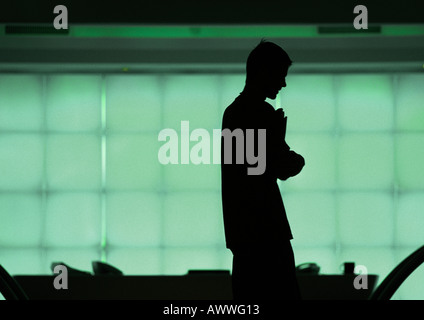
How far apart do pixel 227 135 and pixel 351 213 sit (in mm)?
5858

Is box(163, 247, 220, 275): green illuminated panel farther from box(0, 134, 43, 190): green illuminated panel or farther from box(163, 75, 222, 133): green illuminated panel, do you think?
box(0, 134, 43, 190): green illuminated panel

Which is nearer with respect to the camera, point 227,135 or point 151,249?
point 227,135

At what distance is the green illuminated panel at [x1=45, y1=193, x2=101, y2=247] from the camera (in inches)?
284

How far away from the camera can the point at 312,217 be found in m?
7.29

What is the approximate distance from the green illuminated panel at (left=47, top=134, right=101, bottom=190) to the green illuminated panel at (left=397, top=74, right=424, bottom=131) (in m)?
3.42

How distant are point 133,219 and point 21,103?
5.93ft

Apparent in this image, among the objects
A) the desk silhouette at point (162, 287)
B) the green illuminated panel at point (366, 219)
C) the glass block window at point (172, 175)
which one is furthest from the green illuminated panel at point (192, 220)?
the desk silhouette at point (162, 287)

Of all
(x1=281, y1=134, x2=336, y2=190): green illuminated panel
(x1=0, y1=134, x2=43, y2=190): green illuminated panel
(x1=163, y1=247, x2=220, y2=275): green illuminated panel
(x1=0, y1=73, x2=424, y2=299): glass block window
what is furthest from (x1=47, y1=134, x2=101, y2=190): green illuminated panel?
(x1=281, y1=134, x2=336, y2=190): green illuminated panel

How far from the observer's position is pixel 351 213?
7301 mm

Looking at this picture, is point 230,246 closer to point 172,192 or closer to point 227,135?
point 227,135
